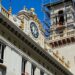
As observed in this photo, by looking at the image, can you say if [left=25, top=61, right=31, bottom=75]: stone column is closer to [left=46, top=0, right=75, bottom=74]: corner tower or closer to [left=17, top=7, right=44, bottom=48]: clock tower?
[left=17, top=7, right=44, bottom=48]: clock tower

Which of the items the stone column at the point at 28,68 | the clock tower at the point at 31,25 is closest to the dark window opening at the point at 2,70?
the stone column at the point at 28,68

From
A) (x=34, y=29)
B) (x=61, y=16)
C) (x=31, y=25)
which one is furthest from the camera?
(x=61, y=16)

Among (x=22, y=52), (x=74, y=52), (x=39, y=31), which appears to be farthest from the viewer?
(x=74, y=52)

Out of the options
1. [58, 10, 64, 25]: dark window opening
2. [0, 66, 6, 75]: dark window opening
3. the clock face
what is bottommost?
[0, 66, 6, 75]: dark window opening

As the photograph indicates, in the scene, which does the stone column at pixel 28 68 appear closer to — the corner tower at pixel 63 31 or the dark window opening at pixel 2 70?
the dark window opening at pixel 2 70

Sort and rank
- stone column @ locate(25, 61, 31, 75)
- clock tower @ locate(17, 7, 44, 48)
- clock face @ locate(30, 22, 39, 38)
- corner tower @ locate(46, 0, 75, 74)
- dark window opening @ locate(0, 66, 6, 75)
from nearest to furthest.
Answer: dark window opening @ locate(0, 66, 6, 75)
stone column @ locate(25, 61, 31, 75)
clock tower @ locate(17, 7, 44, 48)
clock face @ locate(30, 22, 39, 38)
corner tower @ locate(46, 0, 75, 74)

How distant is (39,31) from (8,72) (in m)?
9.74

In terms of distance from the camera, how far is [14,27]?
37.9m

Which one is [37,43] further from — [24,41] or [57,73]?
[57,73]

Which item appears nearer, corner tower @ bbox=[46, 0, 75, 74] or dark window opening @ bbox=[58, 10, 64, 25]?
corner tower @ bbox=[46, 0, 75, 74]

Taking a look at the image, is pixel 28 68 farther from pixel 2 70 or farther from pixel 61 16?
pixel 61 16

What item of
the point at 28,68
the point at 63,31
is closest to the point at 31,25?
the point at 28,68

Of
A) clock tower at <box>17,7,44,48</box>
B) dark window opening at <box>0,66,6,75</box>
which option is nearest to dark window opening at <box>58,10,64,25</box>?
Answer: clock tower at <box>17,7,44,48</box>

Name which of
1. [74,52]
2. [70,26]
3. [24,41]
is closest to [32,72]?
[24,41]
